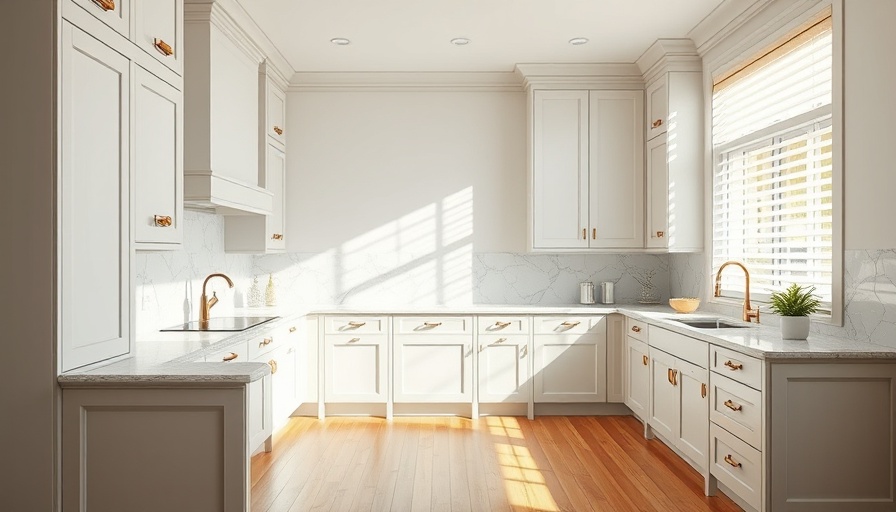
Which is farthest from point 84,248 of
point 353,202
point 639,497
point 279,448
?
point 353,202

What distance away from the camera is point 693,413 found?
3.59 meters

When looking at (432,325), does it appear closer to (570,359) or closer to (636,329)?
(570,359)

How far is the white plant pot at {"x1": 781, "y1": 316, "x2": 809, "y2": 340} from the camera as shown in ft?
9.96

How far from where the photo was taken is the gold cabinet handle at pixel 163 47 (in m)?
2.74

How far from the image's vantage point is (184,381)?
2129 mm

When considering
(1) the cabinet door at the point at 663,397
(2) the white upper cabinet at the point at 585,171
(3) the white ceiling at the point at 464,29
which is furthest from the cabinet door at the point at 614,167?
(1) the cabinet door at the point at 663,397

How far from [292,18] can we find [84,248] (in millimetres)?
2392

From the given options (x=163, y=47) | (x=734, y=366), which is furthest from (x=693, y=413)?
(x=163, y=47)

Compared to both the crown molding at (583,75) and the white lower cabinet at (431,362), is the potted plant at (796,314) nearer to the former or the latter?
the white lower cabinet at (431,362)

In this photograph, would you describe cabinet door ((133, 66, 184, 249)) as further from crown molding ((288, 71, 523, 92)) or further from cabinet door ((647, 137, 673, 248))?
cabinet door ((647, 137, 673, 248))

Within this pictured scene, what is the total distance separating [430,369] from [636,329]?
150cm

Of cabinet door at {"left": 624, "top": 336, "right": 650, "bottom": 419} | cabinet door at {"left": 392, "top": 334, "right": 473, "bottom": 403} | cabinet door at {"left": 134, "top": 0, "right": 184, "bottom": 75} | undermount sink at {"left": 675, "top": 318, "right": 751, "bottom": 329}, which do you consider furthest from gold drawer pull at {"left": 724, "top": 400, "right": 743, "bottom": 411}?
cabinet door at {"left": 134, "top": 0, "right": 184, "bottom": 75}

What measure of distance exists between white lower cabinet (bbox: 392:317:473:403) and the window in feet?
6.05

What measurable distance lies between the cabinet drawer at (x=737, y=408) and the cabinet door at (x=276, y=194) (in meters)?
3.10
